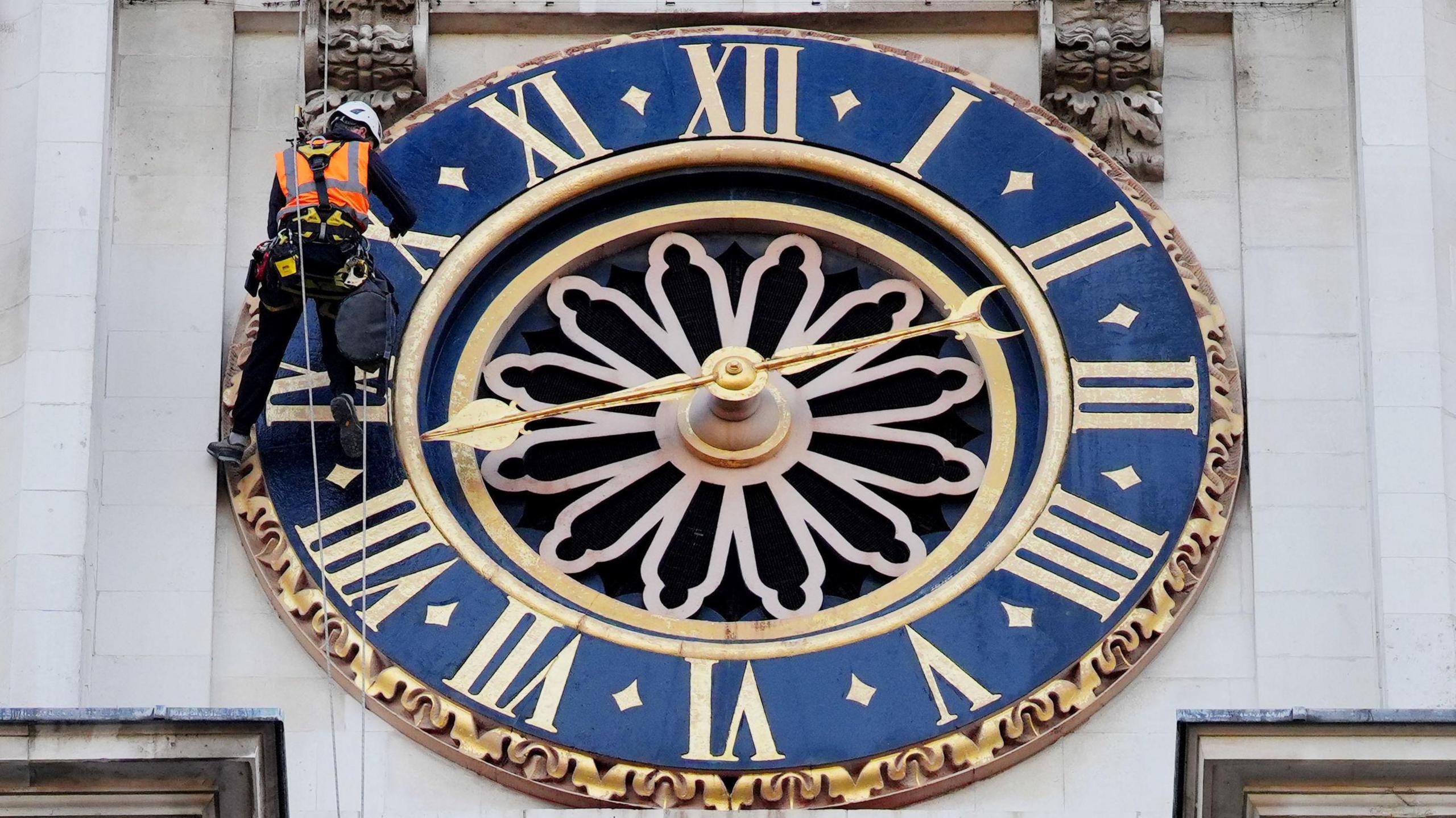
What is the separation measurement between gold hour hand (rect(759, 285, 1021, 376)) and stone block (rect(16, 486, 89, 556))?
2.73 m

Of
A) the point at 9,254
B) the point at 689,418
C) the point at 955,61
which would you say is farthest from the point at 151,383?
the point at 955,61

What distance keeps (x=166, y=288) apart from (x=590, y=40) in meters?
2.14

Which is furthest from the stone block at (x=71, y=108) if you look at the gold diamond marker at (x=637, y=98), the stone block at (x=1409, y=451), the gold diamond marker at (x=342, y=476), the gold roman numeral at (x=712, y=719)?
the stone block at (x=1409, y=451)

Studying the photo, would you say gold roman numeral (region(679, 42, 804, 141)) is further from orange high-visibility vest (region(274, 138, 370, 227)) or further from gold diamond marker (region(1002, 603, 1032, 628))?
gold diamond marker (region(1002, 603, 1032, 628))

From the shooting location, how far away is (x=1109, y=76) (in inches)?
872

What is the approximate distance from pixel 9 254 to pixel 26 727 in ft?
Result: 9.72

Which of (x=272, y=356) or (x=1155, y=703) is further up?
(x=272, y=356)

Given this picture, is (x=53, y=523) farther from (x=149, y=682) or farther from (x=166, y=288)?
(x=166, y=288)

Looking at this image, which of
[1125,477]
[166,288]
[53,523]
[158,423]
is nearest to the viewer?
[53,523]

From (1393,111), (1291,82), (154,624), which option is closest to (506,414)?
(154,624)

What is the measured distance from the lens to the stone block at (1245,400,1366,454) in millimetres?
21172

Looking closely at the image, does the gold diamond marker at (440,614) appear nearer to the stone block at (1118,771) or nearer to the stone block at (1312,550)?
the stone block at (1118,771)

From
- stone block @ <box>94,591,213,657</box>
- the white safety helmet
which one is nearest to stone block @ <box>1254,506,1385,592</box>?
the white safety helmet

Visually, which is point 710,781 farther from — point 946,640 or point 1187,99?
point 1187,99
